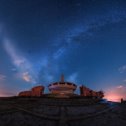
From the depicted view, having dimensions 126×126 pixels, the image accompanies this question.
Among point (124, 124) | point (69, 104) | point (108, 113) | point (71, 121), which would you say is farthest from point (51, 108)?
point (124, 124)

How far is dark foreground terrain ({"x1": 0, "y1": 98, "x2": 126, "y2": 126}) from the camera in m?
10.6

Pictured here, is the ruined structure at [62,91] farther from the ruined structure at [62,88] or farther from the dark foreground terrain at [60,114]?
the dark foreground terrain at [60,114]

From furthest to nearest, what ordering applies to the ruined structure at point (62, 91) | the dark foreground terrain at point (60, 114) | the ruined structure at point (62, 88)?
the ruined structure at point (62, 88) → the ruined structure at point (62, 91) → the dark foreground terrain at point (60, 114)

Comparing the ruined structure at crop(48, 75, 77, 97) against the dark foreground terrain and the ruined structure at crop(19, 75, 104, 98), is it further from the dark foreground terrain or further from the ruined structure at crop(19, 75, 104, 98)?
the dark foreground terrain

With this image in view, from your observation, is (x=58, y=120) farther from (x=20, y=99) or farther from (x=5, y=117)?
(x=20, y=99)

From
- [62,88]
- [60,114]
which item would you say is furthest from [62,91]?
[60,114]

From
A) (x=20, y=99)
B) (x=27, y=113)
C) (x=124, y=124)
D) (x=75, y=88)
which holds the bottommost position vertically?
(x=124, y=124)

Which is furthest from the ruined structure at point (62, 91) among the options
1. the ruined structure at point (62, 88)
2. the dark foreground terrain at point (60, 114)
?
the dark foreground terrain at point (60, 114)

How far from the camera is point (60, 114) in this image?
11.3m

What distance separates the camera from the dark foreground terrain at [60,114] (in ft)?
34.6

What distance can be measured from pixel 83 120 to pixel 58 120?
77.8 inches

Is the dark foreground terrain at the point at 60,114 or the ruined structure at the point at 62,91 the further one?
the ruined structure at the point at 62,91

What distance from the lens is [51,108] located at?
12734 mm

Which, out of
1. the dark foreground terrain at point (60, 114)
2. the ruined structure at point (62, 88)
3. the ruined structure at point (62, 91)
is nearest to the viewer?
the dark foreground terrain at point (60, 114)
